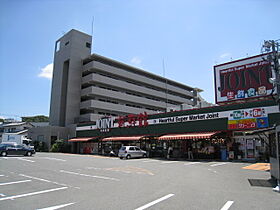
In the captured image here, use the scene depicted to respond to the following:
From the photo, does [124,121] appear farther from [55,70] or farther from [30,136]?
[55,70]

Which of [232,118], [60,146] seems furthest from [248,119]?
[60,146]

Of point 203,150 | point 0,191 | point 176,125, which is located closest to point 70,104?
point 176,125

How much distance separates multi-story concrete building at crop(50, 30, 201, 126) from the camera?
5003 cm

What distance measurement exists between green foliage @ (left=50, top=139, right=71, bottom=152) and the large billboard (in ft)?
94.9

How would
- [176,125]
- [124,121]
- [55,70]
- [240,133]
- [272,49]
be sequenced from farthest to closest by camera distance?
[55,70] → [124,121] → [176,125] → [240,133] → [272,49]

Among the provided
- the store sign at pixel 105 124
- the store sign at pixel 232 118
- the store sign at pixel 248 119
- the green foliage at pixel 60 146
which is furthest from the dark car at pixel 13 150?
the store sign at pixel 248 119

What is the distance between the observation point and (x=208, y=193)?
8.31 m

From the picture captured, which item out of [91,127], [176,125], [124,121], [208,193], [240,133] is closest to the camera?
[208,193]

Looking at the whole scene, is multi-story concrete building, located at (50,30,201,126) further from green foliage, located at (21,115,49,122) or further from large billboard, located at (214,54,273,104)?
green foliage, located at (21,115,49,122)

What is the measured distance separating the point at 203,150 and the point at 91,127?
852 inches

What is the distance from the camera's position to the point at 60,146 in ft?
141

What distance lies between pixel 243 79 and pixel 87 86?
1419 inches

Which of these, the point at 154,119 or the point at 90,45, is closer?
the point at 154,119

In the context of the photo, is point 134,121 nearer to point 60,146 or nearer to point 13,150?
point 13,150
